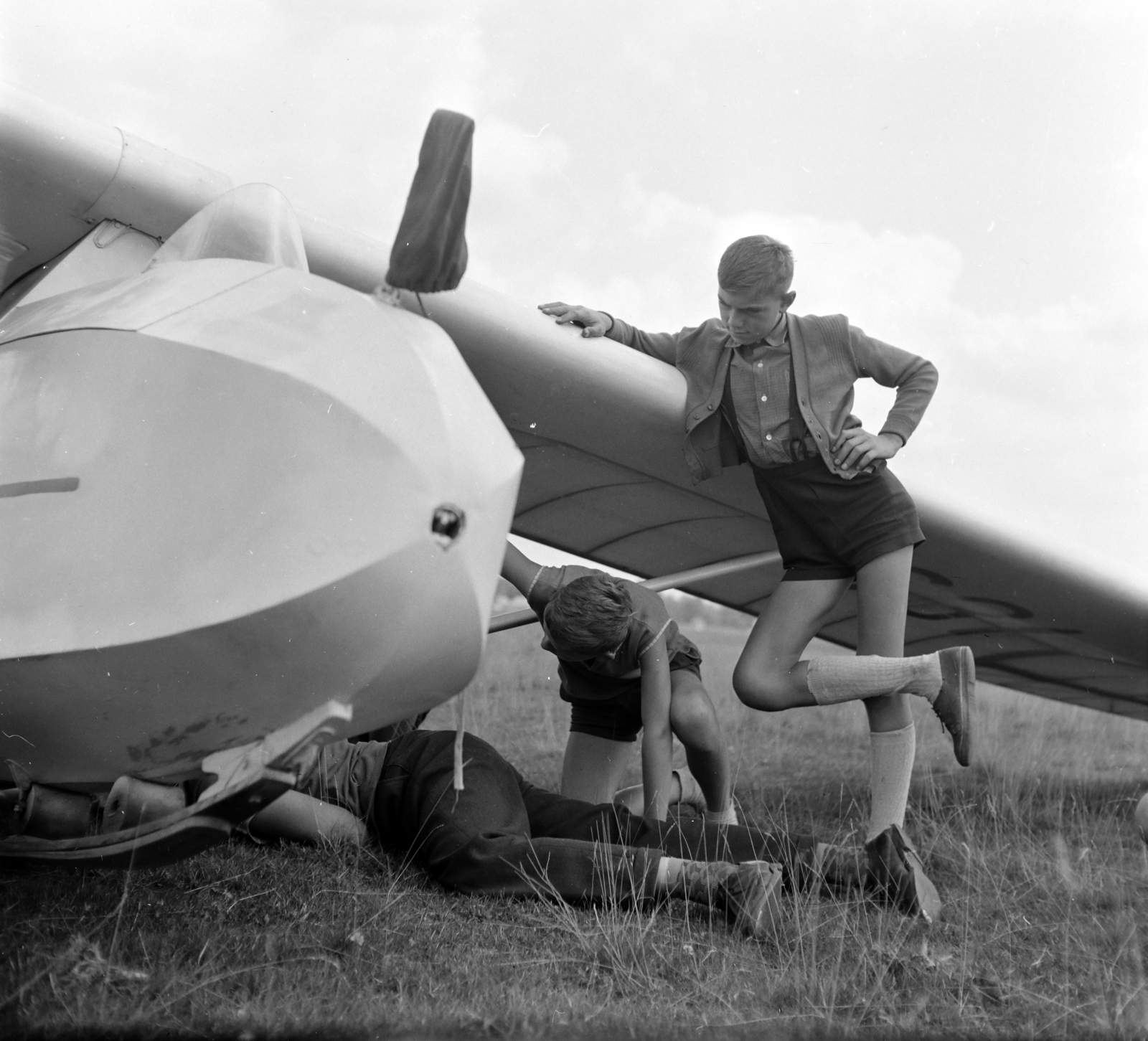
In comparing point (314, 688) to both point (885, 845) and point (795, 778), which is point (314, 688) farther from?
point (795, 778)

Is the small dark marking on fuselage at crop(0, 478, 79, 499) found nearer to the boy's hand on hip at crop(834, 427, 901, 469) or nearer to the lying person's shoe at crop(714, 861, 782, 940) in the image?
the lying person's shoe at crop(714, 861, 782, 940)

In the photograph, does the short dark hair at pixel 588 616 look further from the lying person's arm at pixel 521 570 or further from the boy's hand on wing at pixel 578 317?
the boy's hand on wing at pixel 578 317

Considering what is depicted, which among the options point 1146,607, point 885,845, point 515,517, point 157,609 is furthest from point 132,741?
point 1146,607

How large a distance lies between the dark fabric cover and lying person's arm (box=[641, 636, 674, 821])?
1.77 meters

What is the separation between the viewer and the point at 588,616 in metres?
3.70

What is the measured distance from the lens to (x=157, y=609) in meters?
2.23

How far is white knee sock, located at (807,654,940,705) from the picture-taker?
3713 mm

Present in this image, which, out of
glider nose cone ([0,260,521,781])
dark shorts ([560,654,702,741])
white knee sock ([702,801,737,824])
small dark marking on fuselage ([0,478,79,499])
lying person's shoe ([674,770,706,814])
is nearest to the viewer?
glider nose cone ([0,260,521,781])

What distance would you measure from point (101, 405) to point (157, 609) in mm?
519

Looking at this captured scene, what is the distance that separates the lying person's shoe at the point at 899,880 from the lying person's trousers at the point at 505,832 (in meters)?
0.18

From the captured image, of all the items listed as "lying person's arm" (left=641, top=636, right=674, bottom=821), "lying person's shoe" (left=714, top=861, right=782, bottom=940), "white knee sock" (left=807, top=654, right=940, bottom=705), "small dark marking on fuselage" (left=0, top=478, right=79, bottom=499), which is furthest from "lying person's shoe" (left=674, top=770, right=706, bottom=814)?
"small dark marking on fuselage" (left=0, top=478, right=79, bottom=499)

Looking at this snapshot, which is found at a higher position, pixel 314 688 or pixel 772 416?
pixel 772 416

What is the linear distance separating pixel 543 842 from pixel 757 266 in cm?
184

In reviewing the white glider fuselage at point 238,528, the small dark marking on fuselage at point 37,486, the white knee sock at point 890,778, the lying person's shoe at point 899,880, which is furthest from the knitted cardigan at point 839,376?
the small dark marking on fuselage at point 37,486
